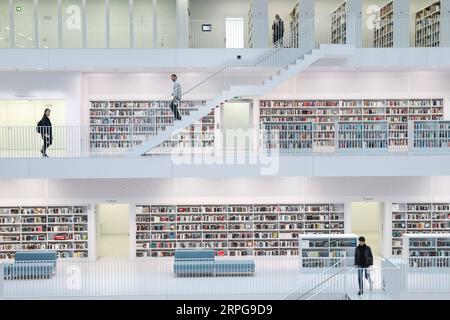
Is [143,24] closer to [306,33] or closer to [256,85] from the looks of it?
[256,85]

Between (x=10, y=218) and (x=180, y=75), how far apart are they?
545 cm

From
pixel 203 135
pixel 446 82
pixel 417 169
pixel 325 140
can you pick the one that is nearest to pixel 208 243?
pixel 203 135

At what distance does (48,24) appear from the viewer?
18688mm

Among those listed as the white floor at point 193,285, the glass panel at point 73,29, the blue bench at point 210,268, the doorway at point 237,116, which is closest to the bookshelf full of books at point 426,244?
the white floor at point 193,285

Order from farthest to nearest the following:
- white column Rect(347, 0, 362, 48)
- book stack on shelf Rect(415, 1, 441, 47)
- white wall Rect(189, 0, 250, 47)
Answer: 1. white wall Rect(189, 0, 250, 47)
2. book stack on shelf Rect(415, 1, 441, 47)
3. white column Rect(347, 0, 362, 48)

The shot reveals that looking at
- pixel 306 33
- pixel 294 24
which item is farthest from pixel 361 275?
pixel 294 24

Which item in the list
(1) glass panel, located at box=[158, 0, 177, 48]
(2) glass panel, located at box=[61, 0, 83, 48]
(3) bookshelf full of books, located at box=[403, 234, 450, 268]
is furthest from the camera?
(1) glass panel, located at box=[158, 0, 177, 48]

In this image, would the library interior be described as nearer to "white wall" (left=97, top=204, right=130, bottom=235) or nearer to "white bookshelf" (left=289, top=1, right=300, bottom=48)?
"white bookshelf" (left=289, top=1, right=300, bottom=48)

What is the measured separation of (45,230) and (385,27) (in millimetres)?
10045

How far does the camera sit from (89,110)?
A: 17.7 meters

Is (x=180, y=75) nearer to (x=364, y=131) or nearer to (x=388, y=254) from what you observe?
(x=364, y=131)

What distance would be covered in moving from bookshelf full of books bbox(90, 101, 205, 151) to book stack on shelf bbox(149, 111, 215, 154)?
53 centimetres

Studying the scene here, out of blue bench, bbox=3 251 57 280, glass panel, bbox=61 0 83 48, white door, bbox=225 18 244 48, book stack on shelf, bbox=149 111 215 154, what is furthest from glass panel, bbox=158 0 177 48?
blue bench, bbox=3 251 57 280

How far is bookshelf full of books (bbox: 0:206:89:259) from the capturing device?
55.7 ft
